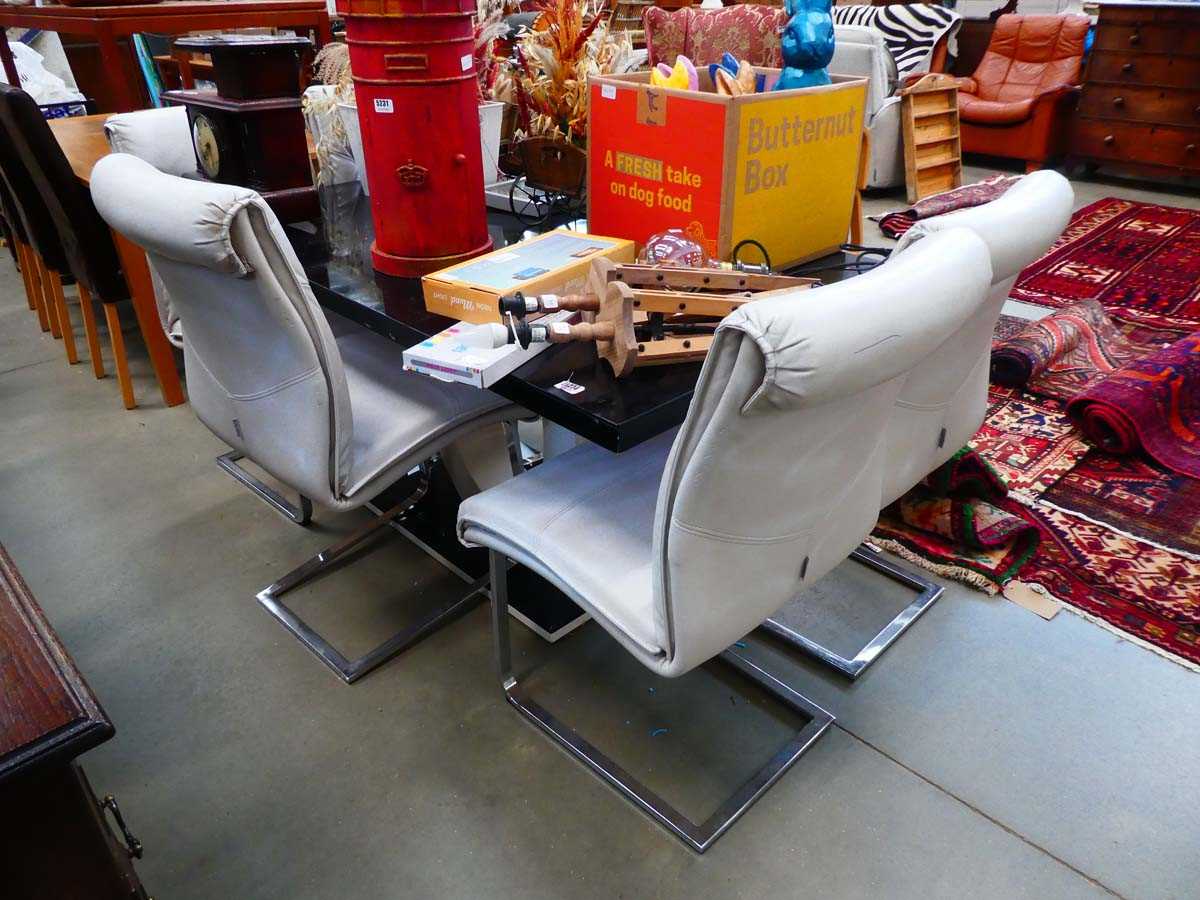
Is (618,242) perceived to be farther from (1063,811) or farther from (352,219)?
(1063,811)

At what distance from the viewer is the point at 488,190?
1941mm

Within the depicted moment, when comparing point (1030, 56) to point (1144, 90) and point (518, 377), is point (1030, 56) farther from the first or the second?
point (518, 377)

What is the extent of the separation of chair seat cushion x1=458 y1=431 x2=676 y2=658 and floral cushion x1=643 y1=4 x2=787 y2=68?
2456mm

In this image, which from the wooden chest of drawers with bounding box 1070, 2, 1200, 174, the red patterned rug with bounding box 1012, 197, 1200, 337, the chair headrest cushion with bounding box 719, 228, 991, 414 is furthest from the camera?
the wooden chest of drawers with bounding box 1070, 2, 1200, 174

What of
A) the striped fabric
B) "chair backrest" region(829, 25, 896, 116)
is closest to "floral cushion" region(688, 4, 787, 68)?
"chair backrest" region(829, 25, 896, 116)

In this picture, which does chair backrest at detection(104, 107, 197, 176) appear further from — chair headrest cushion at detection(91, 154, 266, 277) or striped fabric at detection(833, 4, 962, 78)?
striped fabric at detection(833, 4, 962, 78)

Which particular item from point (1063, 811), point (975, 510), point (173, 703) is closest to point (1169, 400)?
point (975, 510)

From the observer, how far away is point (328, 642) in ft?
5.66

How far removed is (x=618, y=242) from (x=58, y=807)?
3.48ft

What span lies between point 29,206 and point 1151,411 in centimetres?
336

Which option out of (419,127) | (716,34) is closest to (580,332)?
(419,127)

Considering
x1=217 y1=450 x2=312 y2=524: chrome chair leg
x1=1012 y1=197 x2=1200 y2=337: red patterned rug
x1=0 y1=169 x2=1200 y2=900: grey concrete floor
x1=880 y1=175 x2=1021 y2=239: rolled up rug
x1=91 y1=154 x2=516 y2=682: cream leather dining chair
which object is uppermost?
x1=91 y1=154 x2=516 y2=682: cream leather dining chair

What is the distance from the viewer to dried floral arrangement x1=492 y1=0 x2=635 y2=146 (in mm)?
1604

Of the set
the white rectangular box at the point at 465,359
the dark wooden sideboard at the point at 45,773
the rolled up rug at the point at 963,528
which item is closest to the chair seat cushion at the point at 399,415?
the white rectangular box at the point at 465,359
